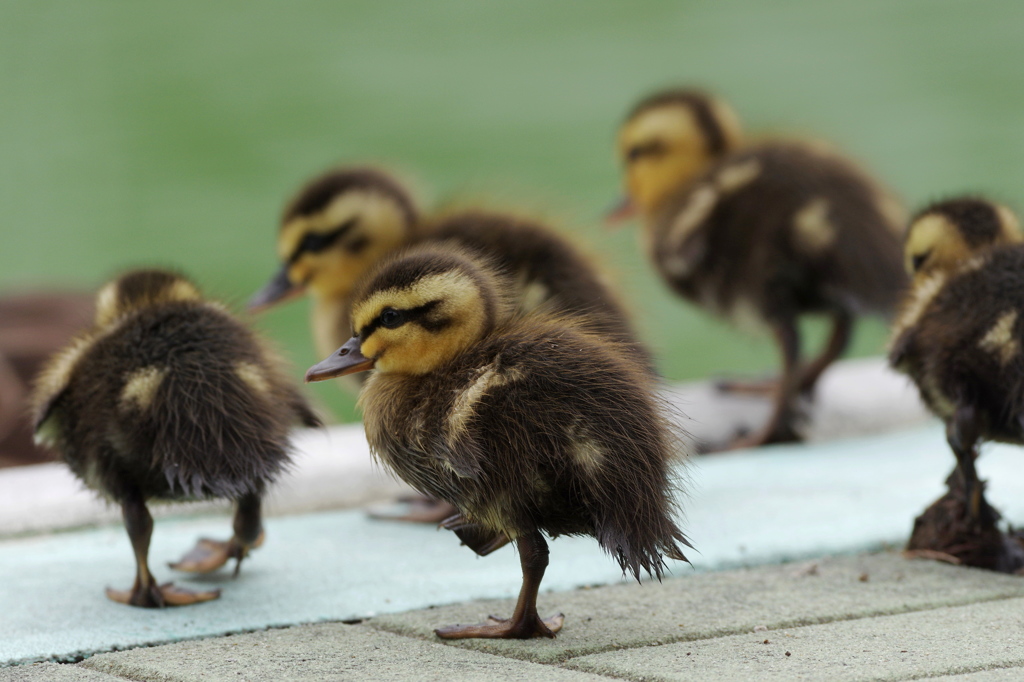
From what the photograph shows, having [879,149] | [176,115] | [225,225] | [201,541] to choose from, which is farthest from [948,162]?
[201,541]

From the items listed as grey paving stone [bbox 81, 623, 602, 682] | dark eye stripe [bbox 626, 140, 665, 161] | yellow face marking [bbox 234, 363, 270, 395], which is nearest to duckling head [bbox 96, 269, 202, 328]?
yellow face marking [bbox 234, 363, 270, 395]

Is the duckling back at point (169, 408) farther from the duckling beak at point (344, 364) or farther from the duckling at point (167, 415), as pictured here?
the duckling beak at point (344, 364)

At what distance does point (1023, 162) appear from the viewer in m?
11.4

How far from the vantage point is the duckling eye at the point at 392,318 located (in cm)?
267

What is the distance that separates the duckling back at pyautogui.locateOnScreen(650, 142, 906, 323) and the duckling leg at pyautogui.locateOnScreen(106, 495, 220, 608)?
7.15 feet

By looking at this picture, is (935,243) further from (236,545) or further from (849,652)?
(236,545)

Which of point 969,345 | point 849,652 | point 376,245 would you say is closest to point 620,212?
point 376,245

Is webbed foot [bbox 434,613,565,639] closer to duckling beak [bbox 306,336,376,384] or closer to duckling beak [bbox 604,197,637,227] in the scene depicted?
duckling beak [bbox 306,336,376,384]

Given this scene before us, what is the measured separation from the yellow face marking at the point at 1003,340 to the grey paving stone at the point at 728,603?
465 millimetres

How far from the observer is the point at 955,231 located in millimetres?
3238

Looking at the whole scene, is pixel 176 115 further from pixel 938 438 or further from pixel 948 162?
pixel 938 438

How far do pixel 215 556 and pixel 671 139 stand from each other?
2.56 meters

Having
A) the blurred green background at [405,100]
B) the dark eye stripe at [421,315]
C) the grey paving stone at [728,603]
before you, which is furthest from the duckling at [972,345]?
the blurred green background at [405,100]

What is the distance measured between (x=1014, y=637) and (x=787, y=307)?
2.17m
